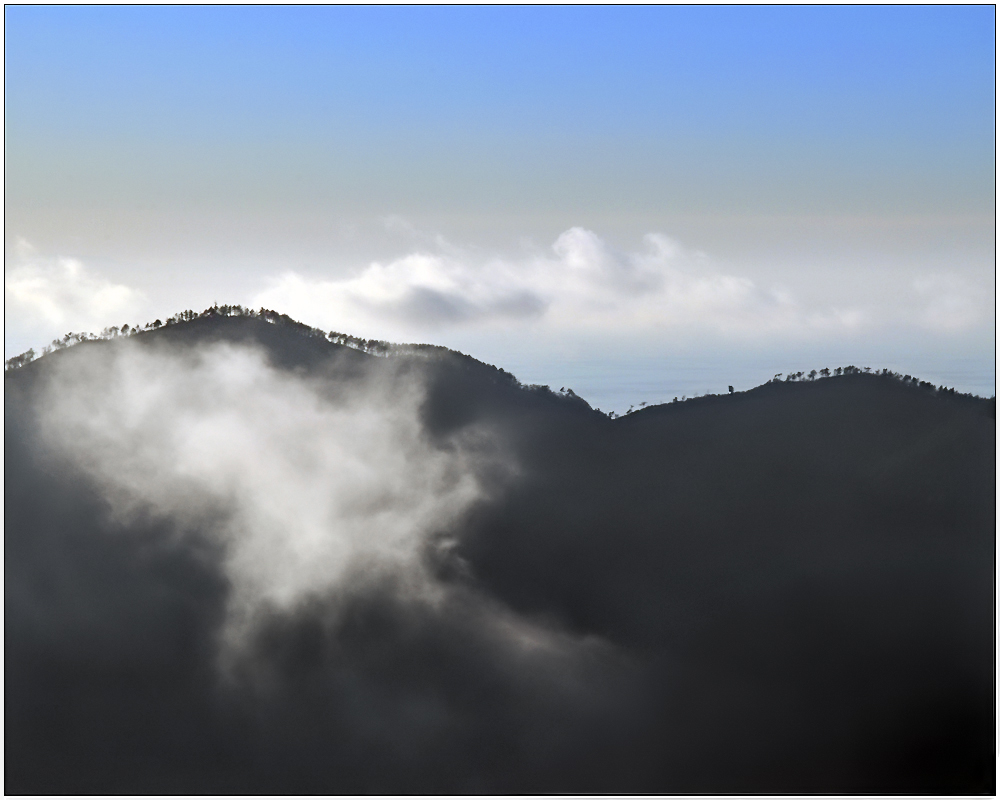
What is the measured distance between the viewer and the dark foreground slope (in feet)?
7.51

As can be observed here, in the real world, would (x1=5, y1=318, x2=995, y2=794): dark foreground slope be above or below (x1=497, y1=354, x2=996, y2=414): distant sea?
below

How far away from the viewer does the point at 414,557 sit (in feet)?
7.59

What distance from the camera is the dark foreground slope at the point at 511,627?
229 centimetres

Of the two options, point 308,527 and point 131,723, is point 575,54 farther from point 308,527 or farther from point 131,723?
point 131,723

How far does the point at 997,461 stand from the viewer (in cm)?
237

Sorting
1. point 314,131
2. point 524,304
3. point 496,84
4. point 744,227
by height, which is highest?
point 496,84

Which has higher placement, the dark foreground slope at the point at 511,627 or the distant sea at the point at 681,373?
the distant sea at the point at 681,373

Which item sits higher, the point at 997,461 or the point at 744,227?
the point at 744,227

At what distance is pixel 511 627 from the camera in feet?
7.57

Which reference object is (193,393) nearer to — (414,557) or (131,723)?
(414,557)

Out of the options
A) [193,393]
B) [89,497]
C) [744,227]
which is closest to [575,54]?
[744,227]

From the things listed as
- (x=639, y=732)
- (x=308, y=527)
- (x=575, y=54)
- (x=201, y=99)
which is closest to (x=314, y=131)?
(x=201, y=99)

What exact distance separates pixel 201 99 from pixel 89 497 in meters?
1.36

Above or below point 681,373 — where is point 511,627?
below
